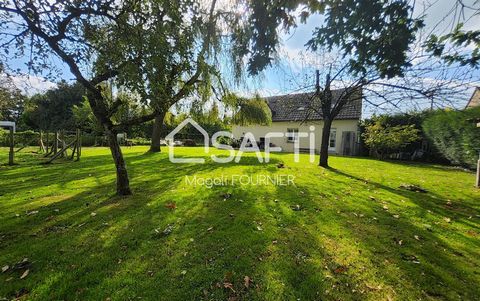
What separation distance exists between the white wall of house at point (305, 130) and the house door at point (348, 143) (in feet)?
0.99

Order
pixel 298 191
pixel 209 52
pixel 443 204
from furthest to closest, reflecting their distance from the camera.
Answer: pixel 209 52
pixel 298 191
pixel 443 204

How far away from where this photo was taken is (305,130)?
2234 centimetres

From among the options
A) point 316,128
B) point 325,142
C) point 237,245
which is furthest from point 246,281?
point 316,128

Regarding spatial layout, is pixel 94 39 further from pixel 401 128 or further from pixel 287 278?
pixel 401 128

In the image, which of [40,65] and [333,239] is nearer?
[333,239]

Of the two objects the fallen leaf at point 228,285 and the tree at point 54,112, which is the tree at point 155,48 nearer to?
the fallen leaf at point 228,285

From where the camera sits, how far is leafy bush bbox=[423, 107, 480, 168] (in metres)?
8.82

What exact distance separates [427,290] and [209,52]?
24.3 feet

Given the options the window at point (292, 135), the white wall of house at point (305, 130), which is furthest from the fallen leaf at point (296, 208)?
the window at point (292, 135)

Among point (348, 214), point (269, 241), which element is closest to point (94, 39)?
point (269, 241)

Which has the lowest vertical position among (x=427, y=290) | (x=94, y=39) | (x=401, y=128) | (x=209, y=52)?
(x=427, y=290)

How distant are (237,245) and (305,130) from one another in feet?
66.0

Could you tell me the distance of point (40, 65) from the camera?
208 inches

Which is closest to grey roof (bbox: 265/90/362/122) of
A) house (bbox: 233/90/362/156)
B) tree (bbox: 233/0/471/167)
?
house (bbox: 233/90/362/156)
